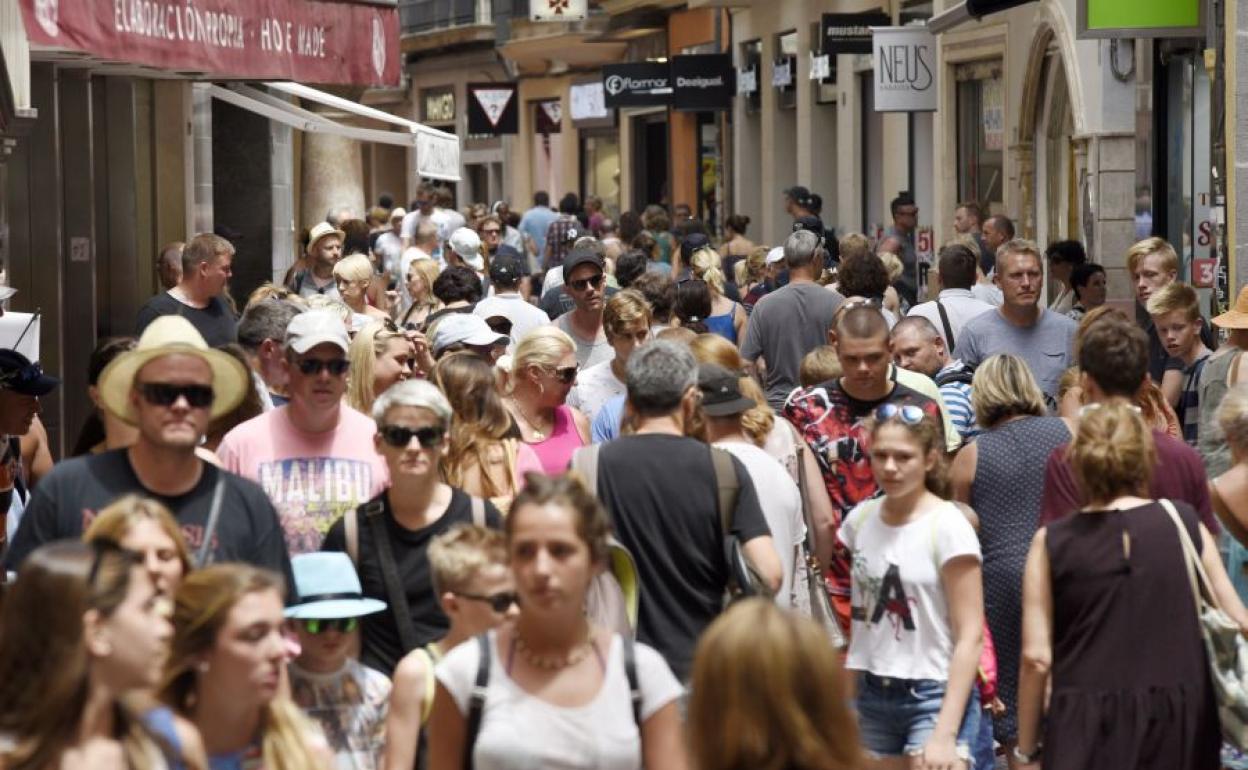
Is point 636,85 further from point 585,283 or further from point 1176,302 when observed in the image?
point 1176,302

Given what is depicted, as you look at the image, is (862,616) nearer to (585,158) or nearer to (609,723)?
(609,723)

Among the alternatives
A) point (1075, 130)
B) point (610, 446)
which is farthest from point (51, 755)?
point (1075, 130)

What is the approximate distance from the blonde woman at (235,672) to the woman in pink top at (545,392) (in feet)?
11.6

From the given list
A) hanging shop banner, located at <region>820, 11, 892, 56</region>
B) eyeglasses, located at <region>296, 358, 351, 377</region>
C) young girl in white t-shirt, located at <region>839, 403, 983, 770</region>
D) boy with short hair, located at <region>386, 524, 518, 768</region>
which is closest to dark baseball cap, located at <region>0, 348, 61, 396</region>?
eyeglasses, located at <region>296, 358, 351, 377</region>

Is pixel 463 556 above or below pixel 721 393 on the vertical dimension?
below

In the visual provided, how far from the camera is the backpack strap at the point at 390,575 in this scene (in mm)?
6051

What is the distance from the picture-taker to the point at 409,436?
6250mm

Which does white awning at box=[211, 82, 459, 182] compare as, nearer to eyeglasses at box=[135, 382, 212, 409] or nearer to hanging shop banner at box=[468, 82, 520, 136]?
eyeglasses at box=[135, 382, 212, 409]

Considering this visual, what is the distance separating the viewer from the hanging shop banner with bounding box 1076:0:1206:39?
49.5 ft

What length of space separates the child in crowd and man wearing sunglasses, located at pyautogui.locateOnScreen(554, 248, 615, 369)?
5.83 metres

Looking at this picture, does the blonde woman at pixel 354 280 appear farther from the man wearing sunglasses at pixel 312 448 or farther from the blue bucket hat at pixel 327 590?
the blue bucket hat at pixel 327 590

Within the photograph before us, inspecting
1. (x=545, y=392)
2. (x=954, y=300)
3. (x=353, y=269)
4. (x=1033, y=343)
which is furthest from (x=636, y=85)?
(x=545, y=392)

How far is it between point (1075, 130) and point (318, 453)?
1392cm

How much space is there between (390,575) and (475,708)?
47.3 inches
